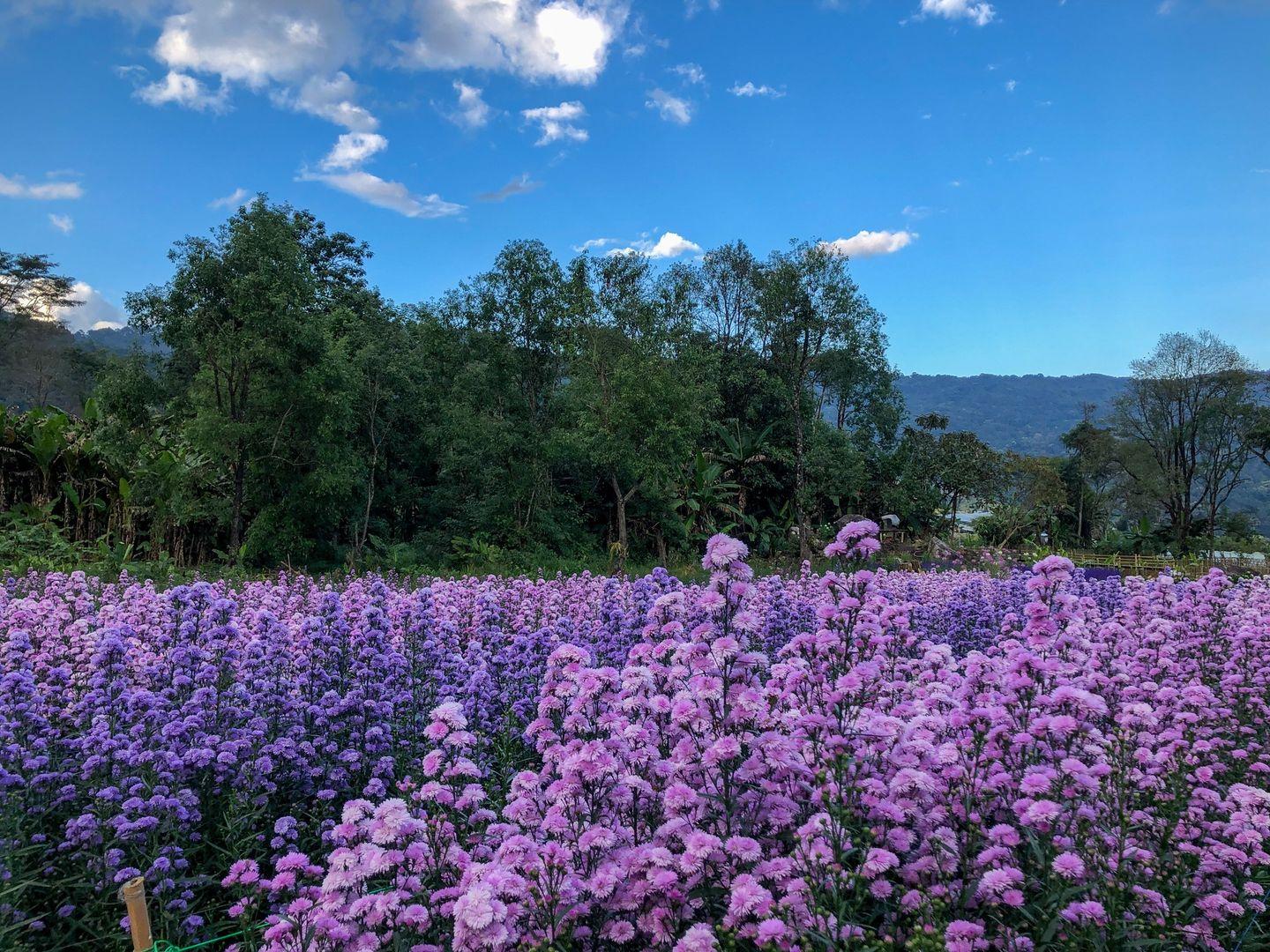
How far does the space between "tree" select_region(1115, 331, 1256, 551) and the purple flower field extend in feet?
140

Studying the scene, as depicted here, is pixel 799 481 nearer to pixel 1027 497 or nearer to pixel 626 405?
pixel 626 405

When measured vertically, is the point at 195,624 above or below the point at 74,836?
above

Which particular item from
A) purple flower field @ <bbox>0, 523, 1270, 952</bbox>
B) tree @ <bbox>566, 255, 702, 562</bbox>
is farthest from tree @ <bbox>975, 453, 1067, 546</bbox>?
purple flower field @ <bbox>0, 523, 1270, 952</bbox>

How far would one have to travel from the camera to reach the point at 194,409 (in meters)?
17.0

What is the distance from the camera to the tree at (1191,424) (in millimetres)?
39375

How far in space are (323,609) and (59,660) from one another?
2.01 meters

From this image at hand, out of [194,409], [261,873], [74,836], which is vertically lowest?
[261,873]

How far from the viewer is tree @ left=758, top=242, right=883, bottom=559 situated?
1047 inches

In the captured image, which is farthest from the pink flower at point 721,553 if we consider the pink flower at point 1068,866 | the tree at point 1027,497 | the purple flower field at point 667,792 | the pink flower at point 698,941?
the tree at point 1027,497

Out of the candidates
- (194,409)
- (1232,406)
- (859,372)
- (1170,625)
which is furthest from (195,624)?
(1232,406)

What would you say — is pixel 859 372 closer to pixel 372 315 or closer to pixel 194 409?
pixel 372 315

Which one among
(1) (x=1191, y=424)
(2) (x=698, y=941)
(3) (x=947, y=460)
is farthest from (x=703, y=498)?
(1) (x=1191, y=424)

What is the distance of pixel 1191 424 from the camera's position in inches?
1601

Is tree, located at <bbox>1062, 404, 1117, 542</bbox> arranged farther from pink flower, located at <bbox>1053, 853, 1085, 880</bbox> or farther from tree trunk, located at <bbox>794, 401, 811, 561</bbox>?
pink flower, located at <bbox>1053, 853, 1085, 880</bbox>
